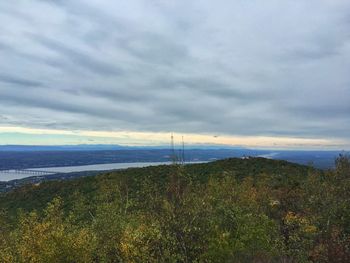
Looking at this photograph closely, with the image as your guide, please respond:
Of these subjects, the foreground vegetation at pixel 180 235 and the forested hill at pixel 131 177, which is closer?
the foreground vegetation at pixel 180 235

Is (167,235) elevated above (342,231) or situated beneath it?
elevated above

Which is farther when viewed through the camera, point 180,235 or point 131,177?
point 131,177

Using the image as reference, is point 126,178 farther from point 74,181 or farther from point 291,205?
point 291,205

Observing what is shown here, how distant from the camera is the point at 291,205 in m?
38.3

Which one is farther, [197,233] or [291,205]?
[291,205]

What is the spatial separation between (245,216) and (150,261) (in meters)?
7.45

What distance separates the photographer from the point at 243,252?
18641 millimetres

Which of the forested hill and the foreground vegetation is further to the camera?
the forested hill

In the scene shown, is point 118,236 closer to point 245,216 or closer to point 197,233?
point 197,233

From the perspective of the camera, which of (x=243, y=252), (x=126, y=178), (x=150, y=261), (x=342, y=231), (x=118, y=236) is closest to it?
(x=150, y=261)

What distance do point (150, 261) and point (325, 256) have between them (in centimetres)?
999

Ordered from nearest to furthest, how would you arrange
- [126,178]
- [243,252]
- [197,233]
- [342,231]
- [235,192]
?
[243,252] < [197,233] < [342,231] < [235,192] < [126,178]

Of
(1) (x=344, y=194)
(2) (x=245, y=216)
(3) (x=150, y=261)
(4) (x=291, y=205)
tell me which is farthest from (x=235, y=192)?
(3) (x=150, y=261)

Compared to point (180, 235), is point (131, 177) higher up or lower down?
lower down
